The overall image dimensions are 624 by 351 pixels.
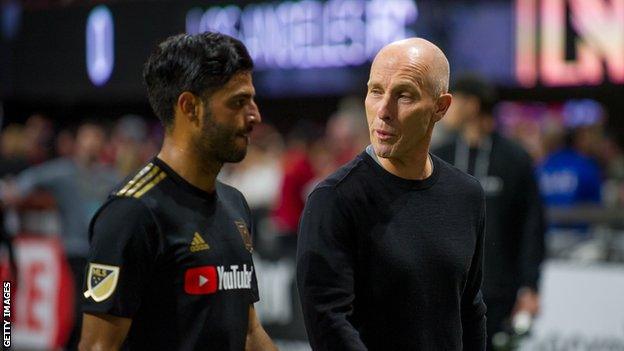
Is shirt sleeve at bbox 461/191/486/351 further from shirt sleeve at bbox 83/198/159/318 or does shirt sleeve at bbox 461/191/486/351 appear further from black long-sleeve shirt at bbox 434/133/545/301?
black long-sleeve shirt at bbox 434/133/545/301

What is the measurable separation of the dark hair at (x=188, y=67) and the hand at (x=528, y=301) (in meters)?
3.14

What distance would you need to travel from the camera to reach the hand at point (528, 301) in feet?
21.2

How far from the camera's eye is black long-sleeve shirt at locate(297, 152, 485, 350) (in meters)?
3.45

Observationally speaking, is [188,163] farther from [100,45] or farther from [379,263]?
[100,45]

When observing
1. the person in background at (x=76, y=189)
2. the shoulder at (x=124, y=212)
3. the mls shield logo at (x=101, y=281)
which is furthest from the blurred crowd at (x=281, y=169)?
the mls shield logo at (x=101, y=281)

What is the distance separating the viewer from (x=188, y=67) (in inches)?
148

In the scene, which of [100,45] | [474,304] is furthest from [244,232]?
[100,45]

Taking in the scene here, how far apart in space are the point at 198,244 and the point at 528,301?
10.6ft

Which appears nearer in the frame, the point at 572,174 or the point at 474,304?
the point at 474,304

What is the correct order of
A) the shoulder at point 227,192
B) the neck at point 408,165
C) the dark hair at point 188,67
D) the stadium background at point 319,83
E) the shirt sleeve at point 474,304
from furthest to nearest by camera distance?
the stadium background at point 319,83
the shoulder at point 227,192
the shirt sleeve at point 474,304
the dark hair at point 188,67
the neck at point 408,165

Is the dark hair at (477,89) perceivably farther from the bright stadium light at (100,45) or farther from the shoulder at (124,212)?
the bright stadium light at (100,45)

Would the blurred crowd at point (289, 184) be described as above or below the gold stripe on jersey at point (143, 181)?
below

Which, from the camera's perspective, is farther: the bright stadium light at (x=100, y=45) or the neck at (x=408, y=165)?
the bright stadium light at (x=100, y=45)

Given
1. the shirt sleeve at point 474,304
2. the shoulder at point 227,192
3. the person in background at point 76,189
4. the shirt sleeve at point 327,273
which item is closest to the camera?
the shirt sleeve at point 327,273
